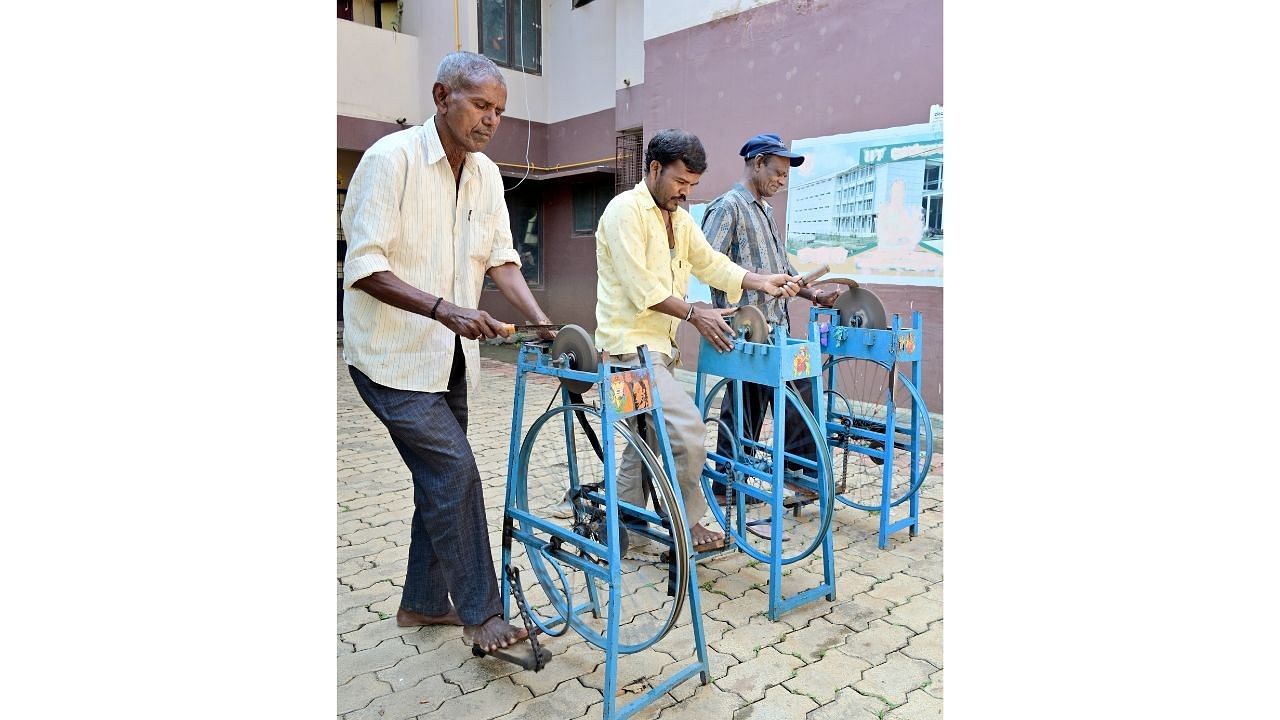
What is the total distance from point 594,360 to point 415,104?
10.9 m

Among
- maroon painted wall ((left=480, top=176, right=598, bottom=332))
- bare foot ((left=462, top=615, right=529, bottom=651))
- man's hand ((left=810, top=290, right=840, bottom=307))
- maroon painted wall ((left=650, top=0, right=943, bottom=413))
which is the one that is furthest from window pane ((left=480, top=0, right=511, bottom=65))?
bare foot ((left=462, top=615, right=529, bottom=651))

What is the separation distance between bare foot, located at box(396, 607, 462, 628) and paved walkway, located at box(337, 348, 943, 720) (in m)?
0.03

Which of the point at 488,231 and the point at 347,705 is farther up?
the point at 488,231

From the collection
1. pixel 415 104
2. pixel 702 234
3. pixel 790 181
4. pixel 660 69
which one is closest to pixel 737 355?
pixel 702 234

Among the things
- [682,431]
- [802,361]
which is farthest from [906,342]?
[682,431]

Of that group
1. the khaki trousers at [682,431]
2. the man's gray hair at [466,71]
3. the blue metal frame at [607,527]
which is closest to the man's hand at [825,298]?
the khaki trousers at [682,431]

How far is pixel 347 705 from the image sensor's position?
248 centimetres

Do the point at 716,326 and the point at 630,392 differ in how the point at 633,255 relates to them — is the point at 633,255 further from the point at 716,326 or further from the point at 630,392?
the point at 630,392

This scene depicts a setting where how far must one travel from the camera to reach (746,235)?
12.8ft

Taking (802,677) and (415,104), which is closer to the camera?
(802,677)

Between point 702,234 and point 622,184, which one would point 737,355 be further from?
point 622,184

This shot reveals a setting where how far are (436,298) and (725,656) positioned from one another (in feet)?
5.20

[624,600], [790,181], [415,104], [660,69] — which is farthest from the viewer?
[415,104]

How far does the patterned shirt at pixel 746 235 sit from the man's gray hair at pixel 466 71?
1.64m
